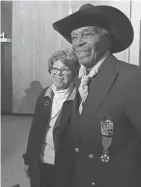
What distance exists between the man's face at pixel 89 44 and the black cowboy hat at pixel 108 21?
0.02m

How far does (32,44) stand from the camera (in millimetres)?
2137

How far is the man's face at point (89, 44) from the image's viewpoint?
688 millimetres

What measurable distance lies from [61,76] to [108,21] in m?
0.23

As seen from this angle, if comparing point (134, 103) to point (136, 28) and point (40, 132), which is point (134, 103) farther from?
point (136, 28)

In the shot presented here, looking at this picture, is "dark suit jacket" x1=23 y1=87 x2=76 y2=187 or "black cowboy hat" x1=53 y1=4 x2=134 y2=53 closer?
"black cowboy hat" x1=53 y1=4 x2=134 y2=53

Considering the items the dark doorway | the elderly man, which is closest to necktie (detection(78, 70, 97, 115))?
the elderly man

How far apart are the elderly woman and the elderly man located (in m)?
0.10

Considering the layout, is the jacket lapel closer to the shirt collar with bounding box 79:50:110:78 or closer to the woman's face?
the shirt collar with bounding box 79:50:110:78

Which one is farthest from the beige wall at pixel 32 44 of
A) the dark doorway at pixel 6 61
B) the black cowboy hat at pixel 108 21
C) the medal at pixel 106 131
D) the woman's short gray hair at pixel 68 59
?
the medal at pixel 106 131

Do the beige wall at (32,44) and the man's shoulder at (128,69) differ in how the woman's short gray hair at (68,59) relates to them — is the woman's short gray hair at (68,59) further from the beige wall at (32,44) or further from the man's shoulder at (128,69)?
the beige wall at (32,44)

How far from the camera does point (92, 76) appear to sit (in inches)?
28.6

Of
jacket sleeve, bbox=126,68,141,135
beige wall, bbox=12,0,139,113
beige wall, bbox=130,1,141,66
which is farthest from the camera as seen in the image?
beige wall, bbox=12,0,139,113

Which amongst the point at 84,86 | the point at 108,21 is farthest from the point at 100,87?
the point at 108,21

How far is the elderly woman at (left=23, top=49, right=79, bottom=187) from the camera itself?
0.84 m
